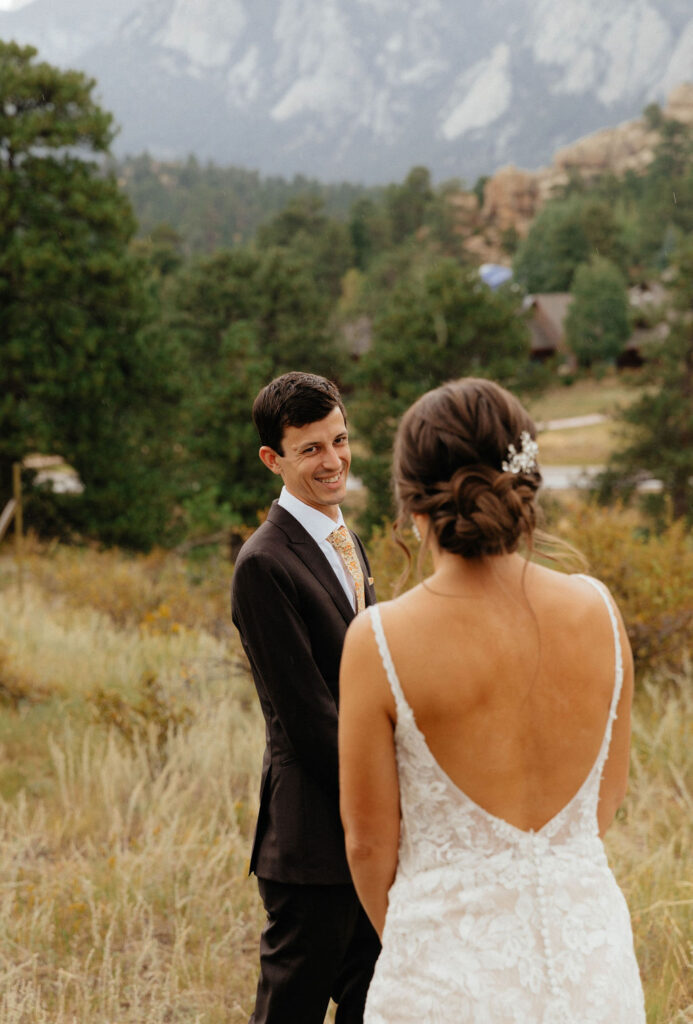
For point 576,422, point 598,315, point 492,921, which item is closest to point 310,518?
point 492,921

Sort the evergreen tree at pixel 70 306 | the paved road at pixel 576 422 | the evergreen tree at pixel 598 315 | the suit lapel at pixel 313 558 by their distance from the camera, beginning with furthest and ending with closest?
1. the evergreen tree at pixel 598 315
2. the paved road at pixel 576 422
3. the evergreen tree at pixel 70 306
4. the suit lapel at pixel 313 558

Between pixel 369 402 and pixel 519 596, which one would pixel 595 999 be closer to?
pixel 519 596

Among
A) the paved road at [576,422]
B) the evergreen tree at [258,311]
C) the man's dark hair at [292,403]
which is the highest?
the evergreen tree at [258,311]

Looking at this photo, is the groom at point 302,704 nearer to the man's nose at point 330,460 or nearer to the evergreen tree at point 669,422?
the man's nose at point 330,460

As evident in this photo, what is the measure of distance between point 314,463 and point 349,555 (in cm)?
26

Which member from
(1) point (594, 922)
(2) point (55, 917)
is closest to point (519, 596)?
(1) point (594, 922)

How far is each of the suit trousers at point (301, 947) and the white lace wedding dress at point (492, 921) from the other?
63cm

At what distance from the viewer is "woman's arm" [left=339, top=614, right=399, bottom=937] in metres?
1.53

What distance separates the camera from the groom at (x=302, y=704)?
2.20m

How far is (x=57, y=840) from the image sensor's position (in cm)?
418

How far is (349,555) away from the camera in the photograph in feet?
8.19

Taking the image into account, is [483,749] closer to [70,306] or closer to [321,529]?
[321,529]

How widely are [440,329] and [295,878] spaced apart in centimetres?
2329

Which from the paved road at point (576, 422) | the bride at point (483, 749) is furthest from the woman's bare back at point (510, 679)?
the paved road at point (576, 422)
